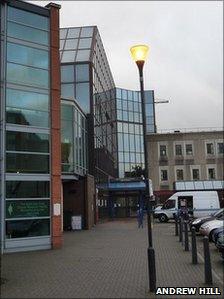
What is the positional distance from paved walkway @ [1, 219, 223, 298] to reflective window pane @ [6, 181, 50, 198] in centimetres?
233

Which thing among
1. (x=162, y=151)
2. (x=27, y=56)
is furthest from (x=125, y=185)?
(x=27, y=56)

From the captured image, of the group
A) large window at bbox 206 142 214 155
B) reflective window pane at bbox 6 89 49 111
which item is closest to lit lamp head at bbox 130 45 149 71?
reflective window pane at bbox 6 89 49 111

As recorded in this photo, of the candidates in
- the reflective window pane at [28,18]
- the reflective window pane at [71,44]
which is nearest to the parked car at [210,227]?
the reflective window pane at [28,18]

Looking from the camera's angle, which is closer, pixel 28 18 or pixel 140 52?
pixel 140 52

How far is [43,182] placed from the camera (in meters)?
19.8

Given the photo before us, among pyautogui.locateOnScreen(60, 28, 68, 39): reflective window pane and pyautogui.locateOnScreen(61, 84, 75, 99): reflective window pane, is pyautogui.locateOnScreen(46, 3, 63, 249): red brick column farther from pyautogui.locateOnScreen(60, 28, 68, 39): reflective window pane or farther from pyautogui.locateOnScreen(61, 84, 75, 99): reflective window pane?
pyautogui.locateOnScreen(60, 28, 68, 39): reflective window pane

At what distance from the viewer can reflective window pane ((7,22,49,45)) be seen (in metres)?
19.9

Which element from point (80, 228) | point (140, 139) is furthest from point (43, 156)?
point (140, 139)

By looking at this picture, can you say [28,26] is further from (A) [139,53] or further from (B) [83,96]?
(B) [83,96]

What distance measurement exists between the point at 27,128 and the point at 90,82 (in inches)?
880

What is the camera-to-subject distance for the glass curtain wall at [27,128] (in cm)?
1880

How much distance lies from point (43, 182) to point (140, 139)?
4657 cm

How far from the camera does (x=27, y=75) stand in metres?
20.1

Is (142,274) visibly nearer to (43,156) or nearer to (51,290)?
(51,290)
